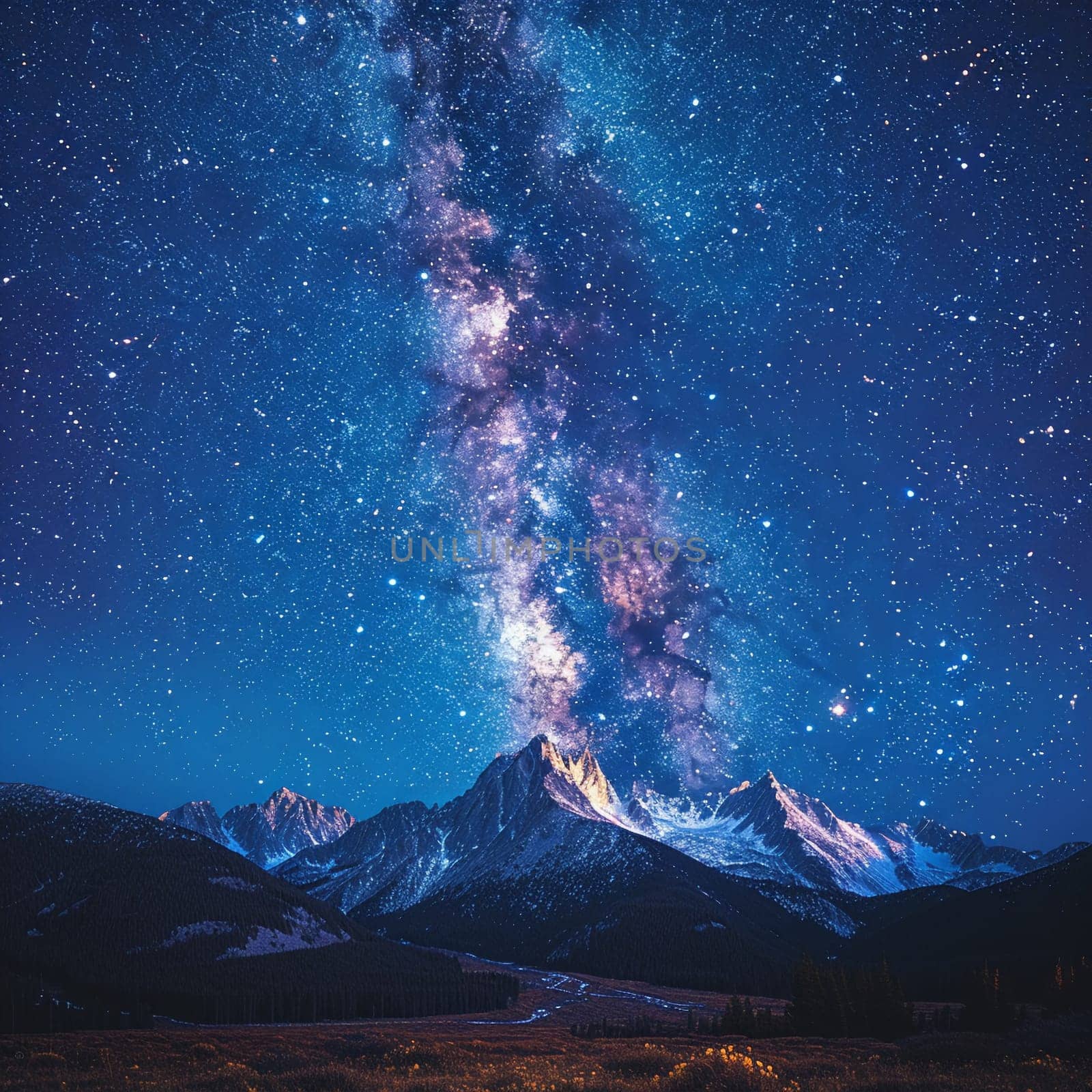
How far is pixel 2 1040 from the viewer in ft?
208

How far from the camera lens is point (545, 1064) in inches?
1941

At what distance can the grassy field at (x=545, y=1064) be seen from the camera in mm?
34312

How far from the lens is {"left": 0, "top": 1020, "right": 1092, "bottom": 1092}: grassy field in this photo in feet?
113

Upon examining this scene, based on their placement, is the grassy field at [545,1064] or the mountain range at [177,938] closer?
the grassy field at [545,1064]

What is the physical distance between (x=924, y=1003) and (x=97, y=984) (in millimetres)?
160478

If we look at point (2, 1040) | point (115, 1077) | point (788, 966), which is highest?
point (115, 1077)

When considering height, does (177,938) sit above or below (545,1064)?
below

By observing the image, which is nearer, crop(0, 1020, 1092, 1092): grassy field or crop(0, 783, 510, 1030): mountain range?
crop(0, 1020, 1092, 1092): grassy field

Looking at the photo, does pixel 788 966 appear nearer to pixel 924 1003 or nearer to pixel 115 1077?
pixel 924 1003

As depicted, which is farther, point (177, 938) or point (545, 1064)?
point (177, 938)

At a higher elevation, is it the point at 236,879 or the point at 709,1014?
the point at 236,879

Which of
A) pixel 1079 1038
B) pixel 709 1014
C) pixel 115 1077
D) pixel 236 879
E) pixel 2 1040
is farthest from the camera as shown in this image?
pixel 236 879

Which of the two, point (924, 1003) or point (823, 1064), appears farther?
point (924, 1003)

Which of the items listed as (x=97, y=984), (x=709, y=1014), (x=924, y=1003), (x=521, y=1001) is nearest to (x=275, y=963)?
(x=97, y=984)
